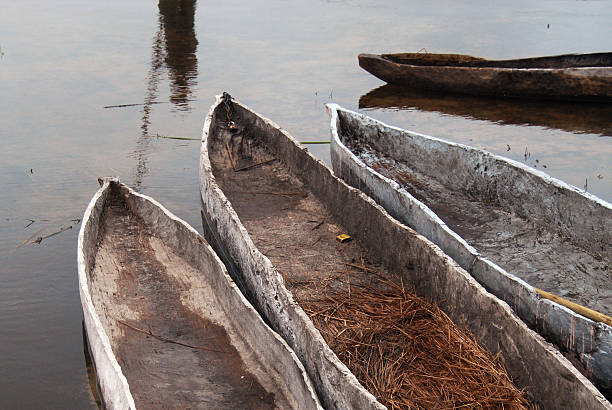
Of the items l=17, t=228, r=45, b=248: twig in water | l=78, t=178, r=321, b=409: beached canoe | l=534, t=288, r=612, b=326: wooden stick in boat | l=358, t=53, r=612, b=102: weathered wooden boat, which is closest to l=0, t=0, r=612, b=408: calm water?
l=17, t=228, r=45, b=248: twig in water

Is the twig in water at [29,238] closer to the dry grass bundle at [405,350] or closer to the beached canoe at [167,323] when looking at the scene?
the beached canoe at [167,323]

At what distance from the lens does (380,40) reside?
13891 millimetres

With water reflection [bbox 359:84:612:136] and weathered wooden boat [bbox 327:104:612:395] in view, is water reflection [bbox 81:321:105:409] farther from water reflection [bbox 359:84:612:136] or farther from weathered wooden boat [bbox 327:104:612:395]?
water reflection [bbox 359:84:612:136]

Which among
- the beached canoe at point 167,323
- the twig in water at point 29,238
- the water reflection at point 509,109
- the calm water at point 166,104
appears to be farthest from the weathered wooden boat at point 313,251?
the water reflection at point 509,109

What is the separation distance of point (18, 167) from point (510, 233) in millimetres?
5216

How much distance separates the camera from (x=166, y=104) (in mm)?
9422

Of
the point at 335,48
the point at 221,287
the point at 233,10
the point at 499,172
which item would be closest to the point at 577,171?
the point at 499,172

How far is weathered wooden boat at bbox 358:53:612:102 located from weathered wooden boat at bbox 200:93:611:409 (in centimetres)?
362

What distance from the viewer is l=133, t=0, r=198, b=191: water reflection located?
8020 mm

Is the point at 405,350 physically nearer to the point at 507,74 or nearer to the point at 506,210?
the point at 506,210

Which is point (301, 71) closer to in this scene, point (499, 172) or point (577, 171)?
point (577, 171)

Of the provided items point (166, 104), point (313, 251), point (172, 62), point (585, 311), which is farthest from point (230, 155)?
point (172, 62)

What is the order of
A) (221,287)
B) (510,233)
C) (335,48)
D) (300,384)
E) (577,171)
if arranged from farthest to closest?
(335,48) < (577,171) < (510,233) < (221,287) < (300,384)

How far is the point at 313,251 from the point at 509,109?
5136mm
